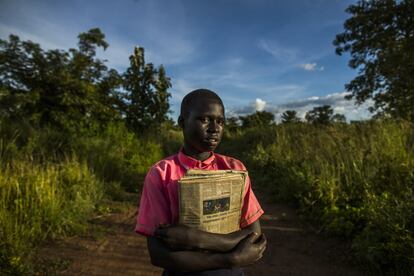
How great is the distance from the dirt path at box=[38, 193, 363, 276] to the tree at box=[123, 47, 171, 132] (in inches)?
355

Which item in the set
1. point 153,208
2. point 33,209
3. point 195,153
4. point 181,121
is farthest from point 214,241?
point 33,209

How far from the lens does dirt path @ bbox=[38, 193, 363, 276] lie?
3107 millimetres

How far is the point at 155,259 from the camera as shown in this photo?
42.2 inches

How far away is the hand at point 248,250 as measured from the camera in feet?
3.60

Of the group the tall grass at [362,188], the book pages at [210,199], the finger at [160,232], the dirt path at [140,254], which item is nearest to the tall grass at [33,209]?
the dirt path at [140,254]

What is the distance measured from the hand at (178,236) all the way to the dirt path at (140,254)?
93.1 inches

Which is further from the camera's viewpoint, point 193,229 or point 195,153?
point 195,153

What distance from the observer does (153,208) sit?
113cm

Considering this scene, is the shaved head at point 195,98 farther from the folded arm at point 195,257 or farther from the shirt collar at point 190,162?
the folded arm at point 195,257

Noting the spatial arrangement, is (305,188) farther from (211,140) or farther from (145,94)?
(145,94)

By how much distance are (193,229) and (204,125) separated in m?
0.43

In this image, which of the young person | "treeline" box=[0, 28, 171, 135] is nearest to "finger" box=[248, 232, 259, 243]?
the young person

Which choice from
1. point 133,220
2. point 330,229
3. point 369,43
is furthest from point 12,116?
point 369,43

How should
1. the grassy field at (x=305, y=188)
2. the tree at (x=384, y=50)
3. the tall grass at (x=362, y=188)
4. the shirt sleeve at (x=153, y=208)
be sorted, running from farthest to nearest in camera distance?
the tree at (x=384, y=50), the grassy field at (x=305, y=188), the tall grass at (x=362, y=188), the shirt sleeve at (x=153, y=208)
